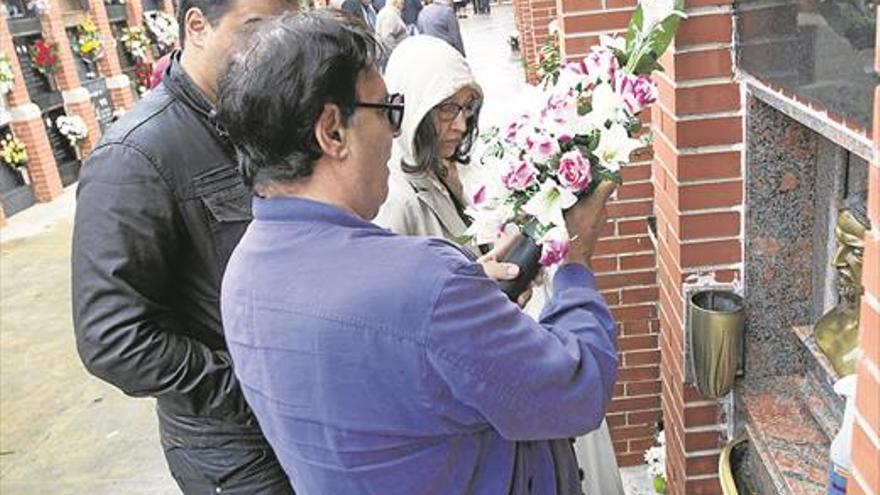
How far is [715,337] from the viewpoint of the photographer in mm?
2076

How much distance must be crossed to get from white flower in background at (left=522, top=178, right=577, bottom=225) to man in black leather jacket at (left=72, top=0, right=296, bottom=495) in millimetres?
766

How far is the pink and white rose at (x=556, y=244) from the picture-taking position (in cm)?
152

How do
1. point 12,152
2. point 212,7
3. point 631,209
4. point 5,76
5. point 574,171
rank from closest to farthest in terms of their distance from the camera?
point 574,171 → point 212,7 → point 631,209 → point 5,76 → point 12,152

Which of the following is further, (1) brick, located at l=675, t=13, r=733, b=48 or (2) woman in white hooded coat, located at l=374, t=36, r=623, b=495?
(2) woman in white hooded coat, located at l=374, t=36, r=623, b=495

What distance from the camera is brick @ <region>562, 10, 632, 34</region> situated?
2793 mm

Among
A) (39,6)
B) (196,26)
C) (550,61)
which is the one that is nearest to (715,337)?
(196,26)

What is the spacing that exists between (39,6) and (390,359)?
11428mm

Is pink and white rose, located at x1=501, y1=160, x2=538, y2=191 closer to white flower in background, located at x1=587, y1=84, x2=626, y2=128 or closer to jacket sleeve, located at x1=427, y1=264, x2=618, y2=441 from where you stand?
white flower in background, located at x1=587, y1=84, x2=626, y2=128

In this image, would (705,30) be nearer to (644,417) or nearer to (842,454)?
(842,454)

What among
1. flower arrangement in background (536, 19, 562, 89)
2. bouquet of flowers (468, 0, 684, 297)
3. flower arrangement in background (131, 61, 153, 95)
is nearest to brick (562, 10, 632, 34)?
flower arrangement in background (536, 19, 562, 89)

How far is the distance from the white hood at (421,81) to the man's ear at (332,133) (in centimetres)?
83

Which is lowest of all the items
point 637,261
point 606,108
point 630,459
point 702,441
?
point 630,459

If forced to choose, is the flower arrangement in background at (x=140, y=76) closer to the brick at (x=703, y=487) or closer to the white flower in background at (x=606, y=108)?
the brick at (x=703, y=487)

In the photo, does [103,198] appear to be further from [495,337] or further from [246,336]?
[495,337]
